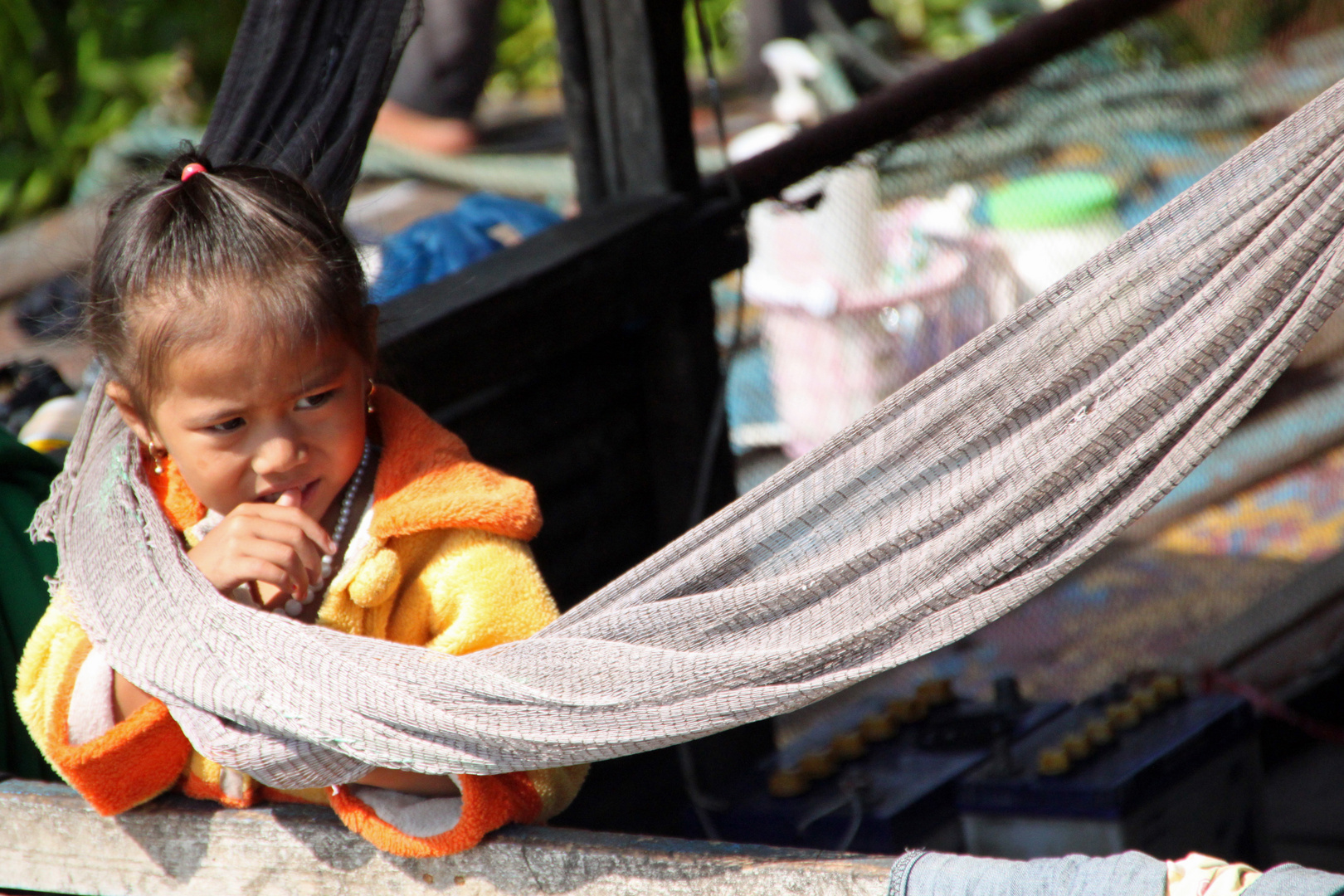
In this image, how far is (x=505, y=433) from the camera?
222 cm

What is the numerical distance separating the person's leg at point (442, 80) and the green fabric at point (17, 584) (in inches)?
Result: 142

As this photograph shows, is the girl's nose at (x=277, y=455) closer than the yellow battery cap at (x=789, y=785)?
Yes

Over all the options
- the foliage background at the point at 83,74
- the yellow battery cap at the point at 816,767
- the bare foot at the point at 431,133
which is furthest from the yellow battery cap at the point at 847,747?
the foliage background at the point at 83,74

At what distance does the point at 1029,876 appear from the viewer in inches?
40.5

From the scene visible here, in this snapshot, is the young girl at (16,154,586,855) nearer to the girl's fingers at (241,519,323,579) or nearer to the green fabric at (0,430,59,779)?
the girl's fingers at (241,519,323,579)

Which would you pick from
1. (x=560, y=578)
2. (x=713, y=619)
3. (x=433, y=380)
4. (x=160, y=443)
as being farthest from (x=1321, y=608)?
(x=160, y=443)

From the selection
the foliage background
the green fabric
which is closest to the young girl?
the green fabric

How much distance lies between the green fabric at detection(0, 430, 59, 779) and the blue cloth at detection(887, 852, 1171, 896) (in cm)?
106

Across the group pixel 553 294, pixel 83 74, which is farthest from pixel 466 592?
pixel 83 74

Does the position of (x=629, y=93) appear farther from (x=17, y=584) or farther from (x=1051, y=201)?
(x=1051, y=201)

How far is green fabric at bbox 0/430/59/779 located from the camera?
1623 mm

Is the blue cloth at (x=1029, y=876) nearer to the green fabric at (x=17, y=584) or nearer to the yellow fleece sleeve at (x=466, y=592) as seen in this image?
the yellow fleece sleeve at (x=466, y=592)

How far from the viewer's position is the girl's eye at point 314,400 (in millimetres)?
1290

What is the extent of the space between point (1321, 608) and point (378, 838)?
8.79 ft
